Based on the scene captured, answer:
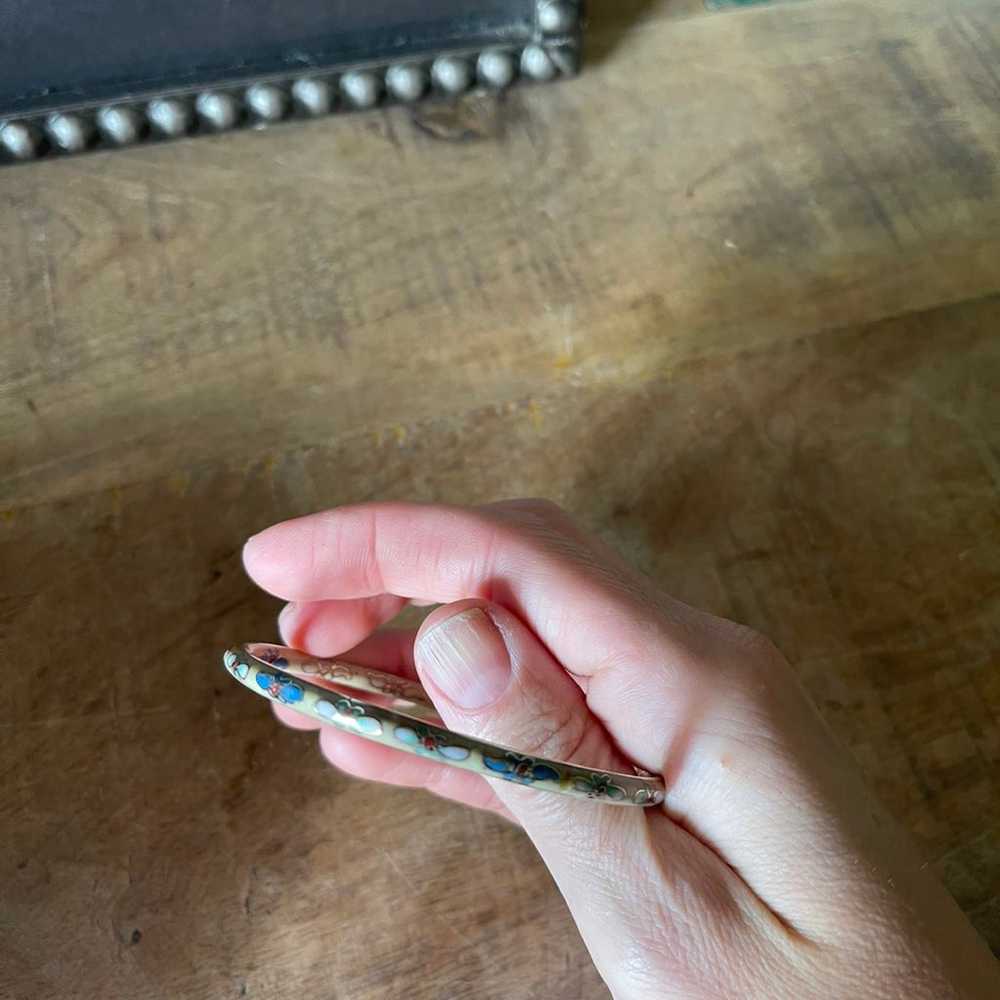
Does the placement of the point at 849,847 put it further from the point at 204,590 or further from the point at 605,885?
the point at 204,590

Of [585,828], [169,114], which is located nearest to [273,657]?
[585,828]

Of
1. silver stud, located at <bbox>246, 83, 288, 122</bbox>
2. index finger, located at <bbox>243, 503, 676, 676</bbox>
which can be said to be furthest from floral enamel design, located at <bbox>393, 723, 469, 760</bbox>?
silver stud, located at <bbox>246, 83, 288, 122</bbox>

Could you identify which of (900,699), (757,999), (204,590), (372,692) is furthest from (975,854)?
(204,590)

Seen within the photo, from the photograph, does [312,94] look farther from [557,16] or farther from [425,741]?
[425,741]

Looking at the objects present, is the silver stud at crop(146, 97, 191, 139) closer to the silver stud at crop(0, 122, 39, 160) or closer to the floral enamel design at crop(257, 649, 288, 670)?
the silver stud at crop(0, 122, 39, 160)

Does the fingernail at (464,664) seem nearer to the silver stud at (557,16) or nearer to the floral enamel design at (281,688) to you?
the floral enamel design at (281,688)
